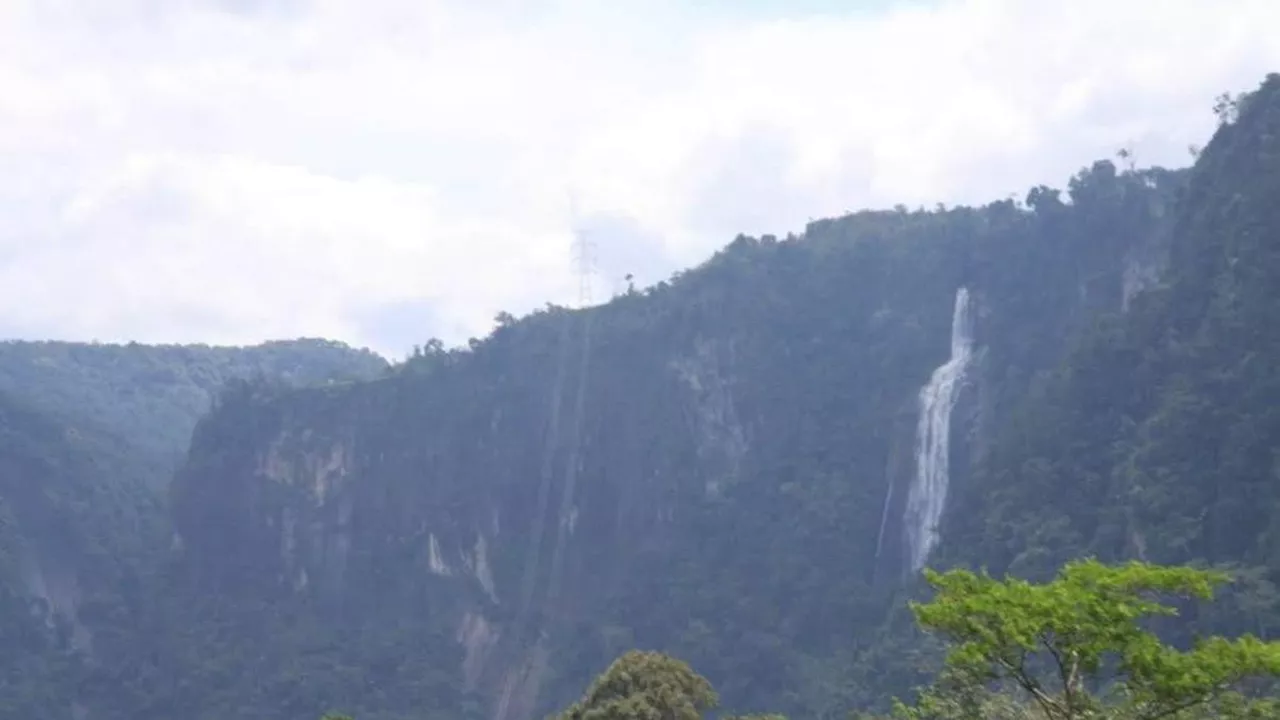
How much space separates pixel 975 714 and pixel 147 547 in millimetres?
81532

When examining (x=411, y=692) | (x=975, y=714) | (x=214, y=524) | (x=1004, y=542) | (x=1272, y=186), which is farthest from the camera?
(x=214, y=524)

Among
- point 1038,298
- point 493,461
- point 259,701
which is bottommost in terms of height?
point 259,701

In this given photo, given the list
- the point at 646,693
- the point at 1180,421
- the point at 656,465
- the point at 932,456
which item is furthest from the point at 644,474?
the point at 646,693

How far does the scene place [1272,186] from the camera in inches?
1961

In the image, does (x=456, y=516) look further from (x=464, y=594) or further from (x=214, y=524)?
(x=214, y=524)

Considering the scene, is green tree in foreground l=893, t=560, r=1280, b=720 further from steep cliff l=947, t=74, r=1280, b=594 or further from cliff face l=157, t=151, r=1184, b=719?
cliff face l=157, t=151, r=1184, b=719

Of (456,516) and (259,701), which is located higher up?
(456,516)

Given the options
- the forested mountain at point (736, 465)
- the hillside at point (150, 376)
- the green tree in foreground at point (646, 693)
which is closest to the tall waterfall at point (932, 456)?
the forested mountain at point (736, 465)

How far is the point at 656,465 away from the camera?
3063 inches

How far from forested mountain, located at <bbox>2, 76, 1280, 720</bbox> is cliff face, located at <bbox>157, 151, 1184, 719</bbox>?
164 millimetres

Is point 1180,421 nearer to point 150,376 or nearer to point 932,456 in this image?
point 932,456

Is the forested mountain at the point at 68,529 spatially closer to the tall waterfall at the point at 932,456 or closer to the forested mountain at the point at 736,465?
the forested mountain at the point at 736,465

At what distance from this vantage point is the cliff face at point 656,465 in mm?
68062

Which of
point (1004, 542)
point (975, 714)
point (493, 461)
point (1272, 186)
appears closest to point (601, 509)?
point (493, 461)
